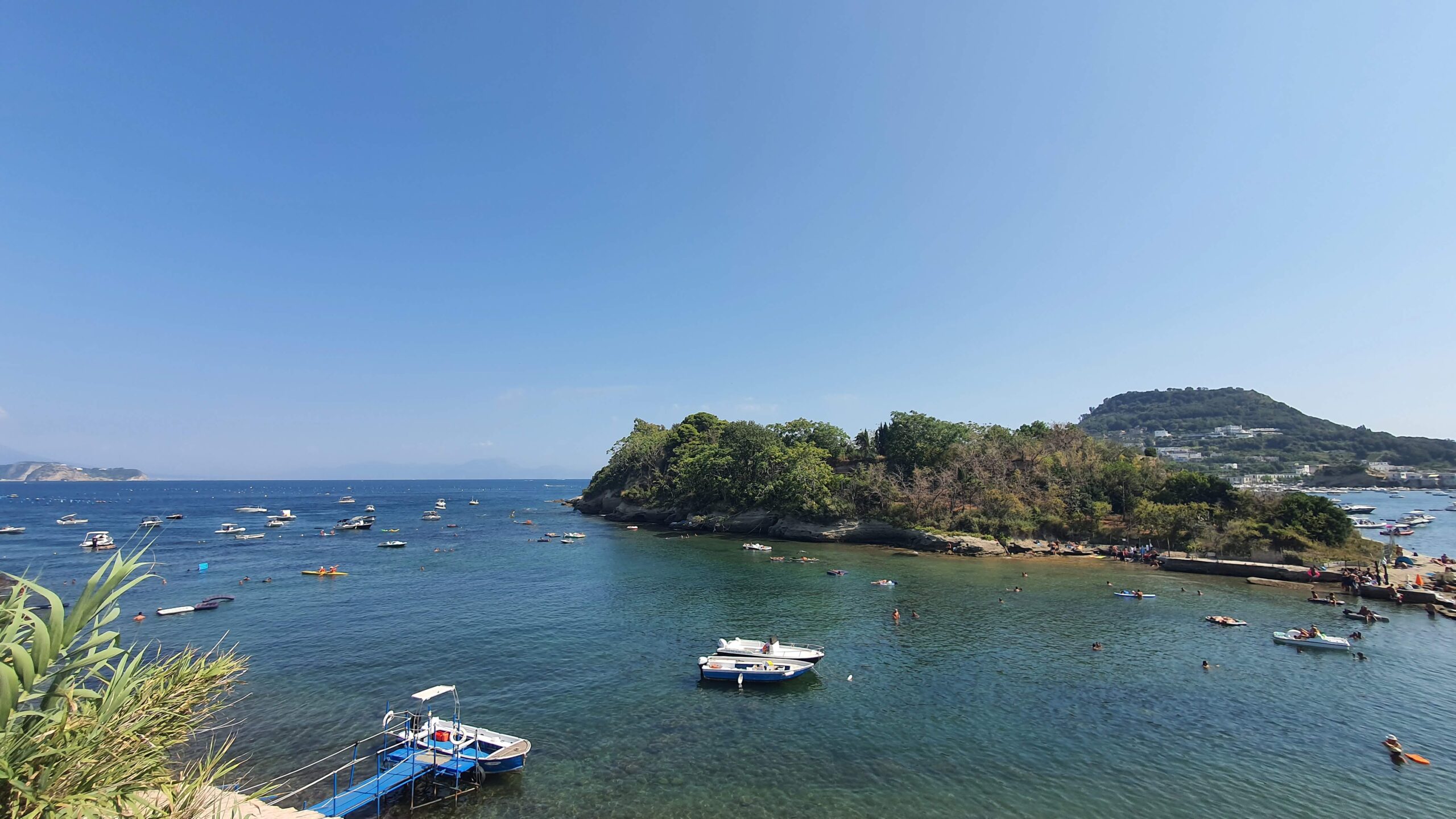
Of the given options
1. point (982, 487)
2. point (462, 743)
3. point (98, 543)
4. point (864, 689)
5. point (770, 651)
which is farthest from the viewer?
point (982, 487)

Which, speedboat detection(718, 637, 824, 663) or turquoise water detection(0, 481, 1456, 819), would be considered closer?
turquoise water detection(0, 481, 1456, 819)

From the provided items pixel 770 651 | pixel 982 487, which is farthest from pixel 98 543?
pixel 982 487

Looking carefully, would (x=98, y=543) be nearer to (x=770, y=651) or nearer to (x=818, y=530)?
Answer: (x=770, y=651)

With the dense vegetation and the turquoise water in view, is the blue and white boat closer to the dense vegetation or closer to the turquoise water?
the turquoise water

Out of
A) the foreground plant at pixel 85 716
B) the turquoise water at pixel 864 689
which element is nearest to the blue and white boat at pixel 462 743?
the turquoise water at pixel 864 689

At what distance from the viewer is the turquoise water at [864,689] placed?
65.3 ft

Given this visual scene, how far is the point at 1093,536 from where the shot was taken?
229 feet

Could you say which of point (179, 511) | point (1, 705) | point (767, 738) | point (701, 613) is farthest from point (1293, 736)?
point (179, 511)

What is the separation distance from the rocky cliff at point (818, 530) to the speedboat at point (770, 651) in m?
44.0

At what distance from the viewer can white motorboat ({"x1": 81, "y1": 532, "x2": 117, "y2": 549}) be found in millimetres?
70688

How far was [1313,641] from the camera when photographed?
3412cm

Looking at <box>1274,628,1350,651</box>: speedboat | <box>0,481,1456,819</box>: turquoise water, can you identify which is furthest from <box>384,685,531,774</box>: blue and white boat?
<box>1274,628,1350,651</box>: speedboat

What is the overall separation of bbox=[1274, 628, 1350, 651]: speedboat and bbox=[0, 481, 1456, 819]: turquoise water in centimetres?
117

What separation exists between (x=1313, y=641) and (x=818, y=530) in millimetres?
51406
